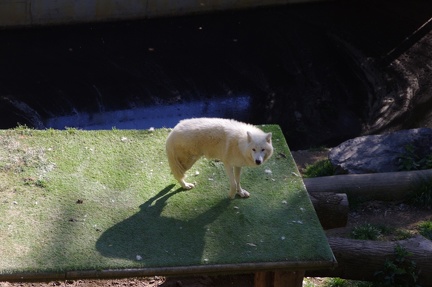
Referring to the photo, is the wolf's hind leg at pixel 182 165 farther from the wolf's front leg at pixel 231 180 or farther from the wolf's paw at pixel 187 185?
the wolf's front leg at pixel 231 180

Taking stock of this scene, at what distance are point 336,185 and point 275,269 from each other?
8.76 feet

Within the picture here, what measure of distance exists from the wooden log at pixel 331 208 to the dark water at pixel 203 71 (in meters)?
4.99

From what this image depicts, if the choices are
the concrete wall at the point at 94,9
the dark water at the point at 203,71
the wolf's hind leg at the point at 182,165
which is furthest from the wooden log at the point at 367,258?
the concrete wall at the point at 94,9

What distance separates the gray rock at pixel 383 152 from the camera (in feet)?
28.4

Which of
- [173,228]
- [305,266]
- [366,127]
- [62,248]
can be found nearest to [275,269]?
[305,266]

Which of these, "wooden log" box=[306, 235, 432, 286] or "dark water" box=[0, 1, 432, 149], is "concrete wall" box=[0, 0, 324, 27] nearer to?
"dark water" box=[0, 1, 432, 149]

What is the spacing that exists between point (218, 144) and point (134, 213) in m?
0.98

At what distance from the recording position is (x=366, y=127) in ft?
39.3

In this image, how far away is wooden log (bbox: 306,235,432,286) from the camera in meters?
6.11

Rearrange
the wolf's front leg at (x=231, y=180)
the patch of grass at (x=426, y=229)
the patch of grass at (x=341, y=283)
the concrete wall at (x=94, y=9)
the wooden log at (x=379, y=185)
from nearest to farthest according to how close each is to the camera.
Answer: the wolf's front leg at (x=231, y=180) → the patch of grass at (x=341, y=283) → the patch of grass at (x=426, y=229) → the wooden log at (x=379, y=185) → the concrete wall at (x=94, y=9)

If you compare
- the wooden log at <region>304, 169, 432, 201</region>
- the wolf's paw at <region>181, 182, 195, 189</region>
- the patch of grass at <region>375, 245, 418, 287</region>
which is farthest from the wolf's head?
the wooden log at <region>304, 169, 432, 201</region>

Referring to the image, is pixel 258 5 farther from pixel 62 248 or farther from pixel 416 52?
pixel 62 248

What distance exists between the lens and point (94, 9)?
15930 mm

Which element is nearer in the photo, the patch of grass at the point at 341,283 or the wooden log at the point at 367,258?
the wooden log at the point at 367,258
